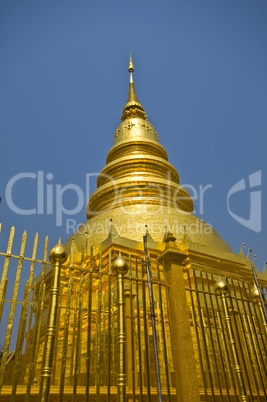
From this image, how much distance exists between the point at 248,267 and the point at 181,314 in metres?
6.94

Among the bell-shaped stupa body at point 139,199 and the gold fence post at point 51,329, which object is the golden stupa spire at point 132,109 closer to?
the bell-shaped stupa body at point 139,199

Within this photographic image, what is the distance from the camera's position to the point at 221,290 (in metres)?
5.13

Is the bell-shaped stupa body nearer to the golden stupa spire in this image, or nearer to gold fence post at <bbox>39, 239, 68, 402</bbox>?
the golden stupa spire

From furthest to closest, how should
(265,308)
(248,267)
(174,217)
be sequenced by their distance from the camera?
(174,217), (248,267), (265,308)

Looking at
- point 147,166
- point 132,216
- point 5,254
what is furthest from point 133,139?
point 5,254

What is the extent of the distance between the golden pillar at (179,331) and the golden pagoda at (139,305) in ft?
0.05

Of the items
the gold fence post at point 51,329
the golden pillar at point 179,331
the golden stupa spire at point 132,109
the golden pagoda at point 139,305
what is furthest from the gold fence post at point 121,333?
the golden stupa spire at point 132,109

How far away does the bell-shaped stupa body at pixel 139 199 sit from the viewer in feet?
36.7

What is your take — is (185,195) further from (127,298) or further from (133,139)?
(127,298)

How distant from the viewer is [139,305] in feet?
21.6

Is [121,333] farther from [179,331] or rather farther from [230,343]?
[230,343]

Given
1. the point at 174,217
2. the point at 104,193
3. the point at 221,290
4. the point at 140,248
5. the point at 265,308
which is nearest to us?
the point at 221,290

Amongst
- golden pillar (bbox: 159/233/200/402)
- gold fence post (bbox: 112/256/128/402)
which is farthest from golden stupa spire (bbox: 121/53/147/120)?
gold fence post (bbox: 112/256/128/402)

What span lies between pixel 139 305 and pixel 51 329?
10.9ft
